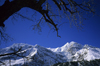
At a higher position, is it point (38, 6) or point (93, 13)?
point (93, 13)

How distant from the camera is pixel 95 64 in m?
24.1

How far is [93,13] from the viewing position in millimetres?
2982

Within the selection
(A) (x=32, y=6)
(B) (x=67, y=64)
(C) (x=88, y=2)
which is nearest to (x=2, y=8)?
(A) (x=32, y=6)

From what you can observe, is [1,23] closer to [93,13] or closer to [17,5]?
[17,5]

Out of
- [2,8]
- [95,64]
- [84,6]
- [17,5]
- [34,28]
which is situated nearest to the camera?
[2,8]

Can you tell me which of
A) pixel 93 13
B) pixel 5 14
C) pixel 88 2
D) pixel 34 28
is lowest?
pixel 5 14

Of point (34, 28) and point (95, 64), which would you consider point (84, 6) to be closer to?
point (34, 28)

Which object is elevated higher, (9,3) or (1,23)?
(9,3)

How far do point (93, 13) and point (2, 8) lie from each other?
10.7ft

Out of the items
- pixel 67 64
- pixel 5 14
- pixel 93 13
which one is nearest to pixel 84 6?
pixel 93 13

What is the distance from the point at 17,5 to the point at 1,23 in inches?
22.5

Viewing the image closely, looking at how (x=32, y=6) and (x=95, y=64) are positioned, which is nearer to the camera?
(x=32, y=6)

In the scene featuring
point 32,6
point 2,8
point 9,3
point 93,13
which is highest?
point 93,13

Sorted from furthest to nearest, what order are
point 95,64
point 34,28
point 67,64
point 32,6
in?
point 67,64 → point 95,64 → point 34,28 → point 32,6
